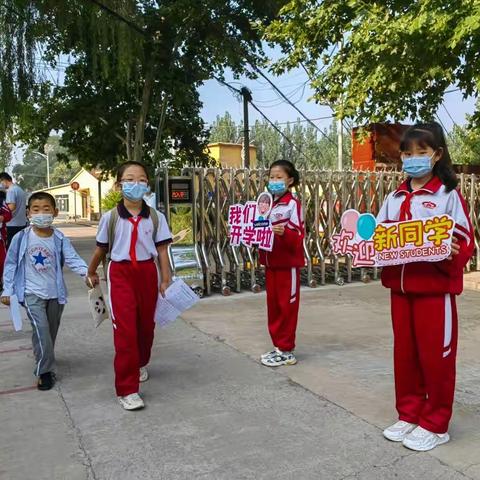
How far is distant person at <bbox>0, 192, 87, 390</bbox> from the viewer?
13.8 feet

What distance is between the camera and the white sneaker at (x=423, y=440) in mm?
3064

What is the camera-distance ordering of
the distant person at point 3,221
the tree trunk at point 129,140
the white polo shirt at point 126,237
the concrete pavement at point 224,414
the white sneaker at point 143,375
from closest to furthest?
the concrete pavement at point 224,414
the white polo shirt at point 126,237
the white sneaker at point 143,375
the distant person at point 3,221
the tree trunk at point 129,140

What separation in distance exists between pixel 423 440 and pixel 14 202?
7524 millimetres

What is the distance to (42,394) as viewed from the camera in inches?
163

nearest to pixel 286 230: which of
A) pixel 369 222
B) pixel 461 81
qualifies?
pixel 369 222

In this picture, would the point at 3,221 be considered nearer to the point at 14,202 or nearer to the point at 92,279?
the point at 14,202

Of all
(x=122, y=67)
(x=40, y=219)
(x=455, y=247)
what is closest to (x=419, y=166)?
(x=455, y=247)

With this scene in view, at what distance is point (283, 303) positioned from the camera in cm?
458

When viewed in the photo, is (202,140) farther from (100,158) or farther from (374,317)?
(374,317)

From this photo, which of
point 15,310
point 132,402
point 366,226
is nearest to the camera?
point 366,226

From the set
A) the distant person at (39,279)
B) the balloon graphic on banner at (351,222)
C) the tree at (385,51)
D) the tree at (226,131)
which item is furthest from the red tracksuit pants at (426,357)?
the tree at (226,131)

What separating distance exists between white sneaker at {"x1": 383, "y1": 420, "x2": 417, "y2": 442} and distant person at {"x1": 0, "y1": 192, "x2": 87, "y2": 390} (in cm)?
240

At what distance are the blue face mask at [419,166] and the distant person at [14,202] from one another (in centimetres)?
719

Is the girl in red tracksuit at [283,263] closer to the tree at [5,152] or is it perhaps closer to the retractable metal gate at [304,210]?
the retractable metal gate at [304,210]
